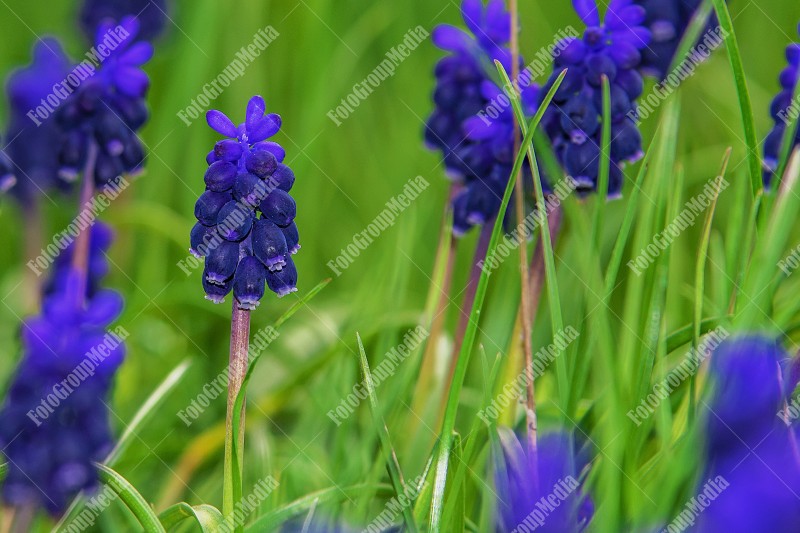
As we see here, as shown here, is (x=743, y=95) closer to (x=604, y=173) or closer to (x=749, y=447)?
(x=604, y=173)

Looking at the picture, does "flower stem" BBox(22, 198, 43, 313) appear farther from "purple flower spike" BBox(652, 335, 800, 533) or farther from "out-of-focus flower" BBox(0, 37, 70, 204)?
"purple flower spike" BBox(652, 335, 800, 533)

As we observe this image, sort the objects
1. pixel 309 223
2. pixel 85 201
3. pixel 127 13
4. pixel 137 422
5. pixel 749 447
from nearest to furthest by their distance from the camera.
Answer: pixel 749 447 < pixel 137 422 < pixel 85 201 < pixel 127 13 < pixel 309 223

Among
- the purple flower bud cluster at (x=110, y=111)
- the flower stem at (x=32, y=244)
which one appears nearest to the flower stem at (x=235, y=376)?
the purple flower bud cluster at (x=110, y=111)

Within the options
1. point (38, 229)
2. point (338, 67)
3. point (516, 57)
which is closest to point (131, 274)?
point (38, 229)

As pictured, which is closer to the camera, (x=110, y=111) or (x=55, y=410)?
(x=55, y=410)

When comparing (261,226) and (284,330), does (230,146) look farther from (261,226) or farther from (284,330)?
(284,330)

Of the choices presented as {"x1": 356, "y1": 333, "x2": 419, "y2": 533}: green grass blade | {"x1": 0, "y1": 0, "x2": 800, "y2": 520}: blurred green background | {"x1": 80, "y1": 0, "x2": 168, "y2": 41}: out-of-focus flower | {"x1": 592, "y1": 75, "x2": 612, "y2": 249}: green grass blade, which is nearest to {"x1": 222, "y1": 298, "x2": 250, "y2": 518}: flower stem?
{"x1": 356, "y1": 333, "x2": 419, "y2": 533}: green grass blade

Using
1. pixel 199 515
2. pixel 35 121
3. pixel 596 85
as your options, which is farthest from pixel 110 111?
pixel 596 85
